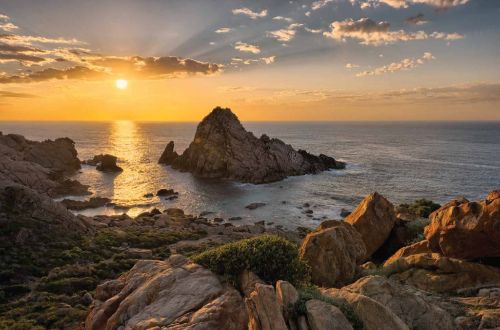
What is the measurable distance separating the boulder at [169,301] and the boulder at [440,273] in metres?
A: 10.6

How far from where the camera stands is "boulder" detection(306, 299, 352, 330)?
970 cm

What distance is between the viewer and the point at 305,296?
11.0 m

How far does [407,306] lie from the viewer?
1216cm

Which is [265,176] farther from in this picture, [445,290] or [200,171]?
[445,290]

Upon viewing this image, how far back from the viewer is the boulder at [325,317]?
970cm

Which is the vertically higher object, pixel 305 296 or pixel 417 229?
pixel 305 296

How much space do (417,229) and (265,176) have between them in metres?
83.2

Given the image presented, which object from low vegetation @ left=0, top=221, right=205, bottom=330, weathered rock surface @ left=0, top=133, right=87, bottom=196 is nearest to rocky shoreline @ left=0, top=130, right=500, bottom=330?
low vegetation @ left=0, top=221, right=205, bottom=330

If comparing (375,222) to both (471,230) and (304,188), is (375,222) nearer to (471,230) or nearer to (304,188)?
(471,230)

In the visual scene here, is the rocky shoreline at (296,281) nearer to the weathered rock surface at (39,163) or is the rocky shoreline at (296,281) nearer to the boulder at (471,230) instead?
the boulder at (471,230)

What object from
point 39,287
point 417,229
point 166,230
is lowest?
point 166,230

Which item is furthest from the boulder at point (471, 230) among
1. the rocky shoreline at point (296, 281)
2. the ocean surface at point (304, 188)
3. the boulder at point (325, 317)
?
the ocean surface at point (304, 188)

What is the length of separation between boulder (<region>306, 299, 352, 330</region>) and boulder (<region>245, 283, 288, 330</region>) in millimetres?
914

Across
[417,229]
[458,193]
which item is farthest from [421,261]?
[458,193]
